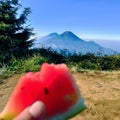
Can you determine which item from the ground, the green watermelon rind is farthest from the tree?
the green watermelon rind

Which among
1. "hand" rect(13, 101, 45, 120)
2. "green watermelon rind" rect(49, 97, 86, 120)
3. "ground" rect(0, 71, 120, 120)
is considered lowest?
"ground" rect(0, 71, 120, 120)

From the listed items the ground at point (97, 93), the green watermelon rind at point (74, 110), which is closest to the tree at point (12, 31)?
the ground at point (97, 93)

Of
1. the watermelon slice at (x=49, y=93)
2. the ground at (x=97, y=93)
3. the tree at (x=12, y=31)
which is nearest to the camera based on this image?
the watermelon slice at (x=49, y=93)

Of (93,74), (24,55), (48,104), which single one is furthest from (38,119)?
(24,55)

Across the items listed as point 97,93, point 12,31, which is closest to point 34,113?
point 97,93

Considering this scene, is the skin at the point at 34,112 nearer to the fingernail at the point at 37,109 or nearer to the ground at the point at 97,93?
the fingernail at the point at 37,109

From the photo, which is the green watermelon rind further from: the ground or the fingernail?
the ground

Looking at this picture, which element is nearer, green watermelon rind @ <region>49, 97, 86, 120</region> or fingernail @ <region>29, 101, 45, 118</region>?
fingernail @ <region>29, 101, 45, 118</region>
